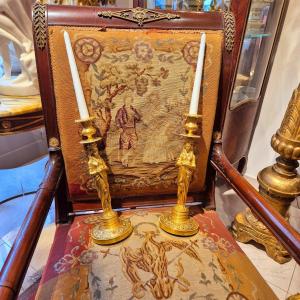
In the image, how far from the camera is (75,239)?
A: 715mm

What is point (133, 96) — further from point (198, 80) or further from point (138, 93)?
point (198, 80)

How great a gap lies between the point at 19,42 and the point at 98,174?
66 cm

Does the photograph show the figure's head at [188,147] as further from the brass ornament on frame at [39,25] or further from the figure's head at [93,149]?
the brass ornament on frame at [39,25]

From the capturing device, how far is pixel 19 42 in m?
0.98

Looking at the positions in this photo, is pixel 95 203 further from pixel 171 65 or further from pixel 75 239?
pixel 171 65

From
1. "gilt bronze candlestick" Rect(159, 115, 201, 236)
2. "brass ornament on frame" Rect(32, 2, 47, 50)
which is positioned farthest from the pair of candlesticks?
"brass ornament on frame" Rect(32, 2, 47, 50)

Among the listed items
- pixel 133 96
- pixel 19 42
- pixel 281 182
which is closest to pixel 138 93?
pixel 133 96

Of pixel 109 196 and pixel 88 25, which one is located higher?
pixel 88 25

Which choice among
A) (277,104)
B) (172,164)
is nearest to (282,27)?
(277,104)

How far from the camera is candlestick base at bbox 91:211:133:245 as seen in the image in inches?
27.2

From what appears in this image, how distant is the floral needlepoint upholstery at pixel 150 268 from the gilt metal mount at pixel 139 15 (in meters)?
0.57

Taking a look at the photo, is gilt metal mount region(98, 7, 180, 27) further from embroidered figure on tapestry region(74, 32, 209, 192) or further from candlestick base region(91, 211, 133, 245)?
candlestick base region(91, 211, 133, 245)

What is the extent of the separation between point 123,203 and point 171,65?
17.7 inches

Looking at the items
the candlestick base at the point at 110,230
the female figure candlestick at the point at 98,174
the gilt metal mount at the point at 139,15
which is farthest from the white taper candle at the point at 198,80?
the candlestick base at the point at 110,230
